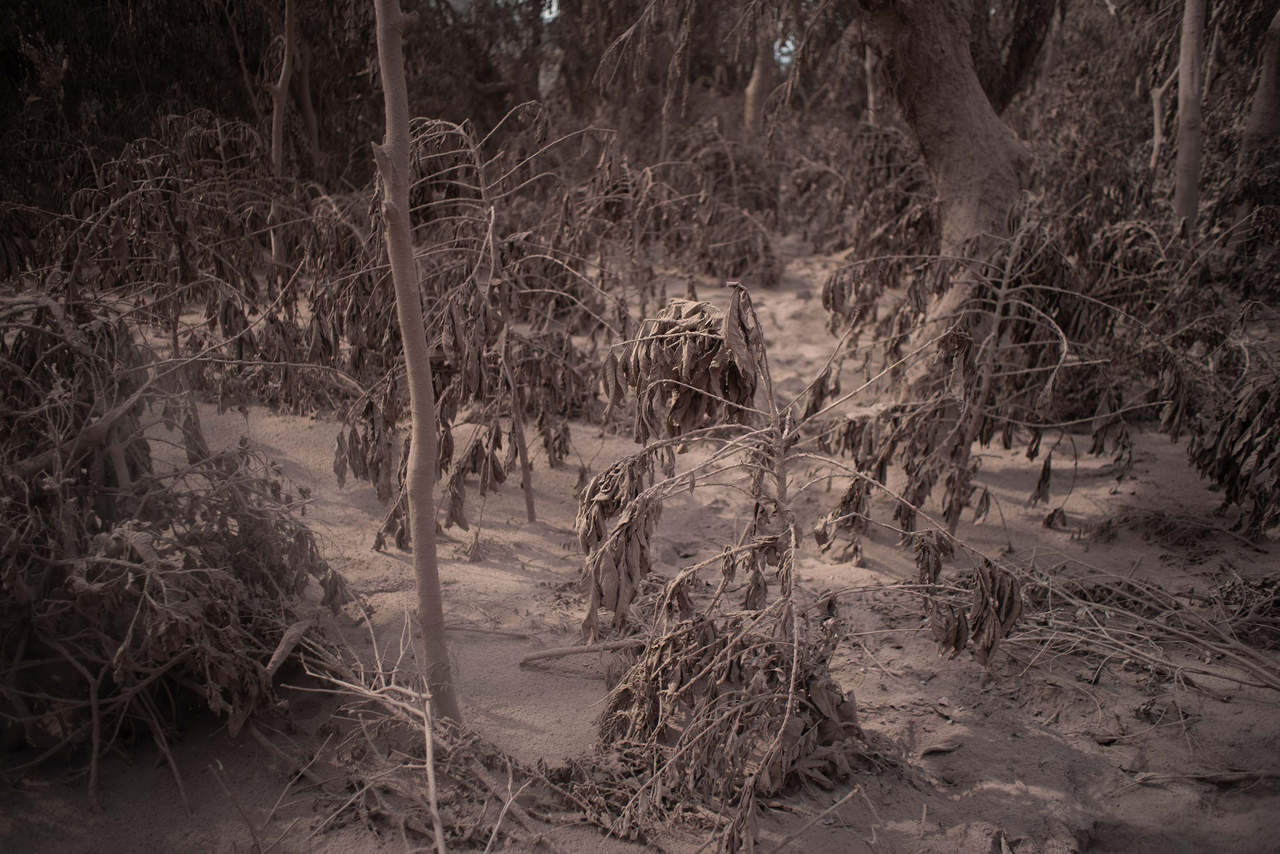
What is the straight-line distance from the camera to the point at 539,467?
5.60 meters

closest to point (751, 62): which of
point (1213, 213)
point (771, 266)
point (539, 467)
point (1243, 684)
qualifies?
point (771, 266)

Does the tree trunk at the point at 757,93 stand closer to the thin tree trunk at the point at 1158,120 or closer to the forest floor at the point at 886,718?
the thin tree trunk at the point at 1158,120

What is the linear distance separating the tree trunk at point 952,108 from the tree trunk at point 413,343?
3552 millimetres

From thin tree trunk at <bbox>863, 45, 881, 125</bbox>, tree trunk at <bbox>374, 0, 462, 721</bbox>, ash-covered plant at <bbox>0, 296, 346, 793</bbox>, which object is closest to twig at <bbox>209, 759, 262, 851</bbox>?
ash-covered plant at <bbox>0, 296, 346, 793</bbox>

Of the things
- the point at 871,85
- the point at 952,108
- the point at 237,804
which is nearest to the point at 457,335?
the point at 237,804

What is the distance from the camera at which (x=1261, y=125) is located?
6.73 metres

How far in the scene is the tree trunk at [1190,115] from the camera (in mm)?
6379

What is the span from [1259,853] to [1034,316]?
243 centimetres

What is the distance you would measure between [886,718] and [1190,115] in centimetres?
511

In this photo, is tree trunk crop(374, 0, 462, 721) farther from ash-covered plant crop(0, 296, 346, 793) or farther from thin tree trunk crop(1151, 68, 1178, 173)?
thin tree trunk crop(1151, 68, 1178, 173)

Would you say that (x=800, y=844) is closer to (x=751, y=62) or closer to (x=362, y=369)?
(x=362, y=369)

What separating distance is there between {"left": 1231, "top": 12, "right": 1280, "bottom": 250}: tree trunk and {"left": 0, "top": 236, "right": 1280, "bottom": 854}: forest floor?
2609 millimetres

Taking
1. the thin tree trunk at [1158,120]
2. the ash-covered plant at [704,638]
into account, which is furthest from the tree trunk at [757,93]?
the ash-covered plant at [704,638]

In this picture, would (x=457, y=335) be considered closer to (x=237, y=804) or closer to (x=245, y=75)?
(x=237, y=804)
